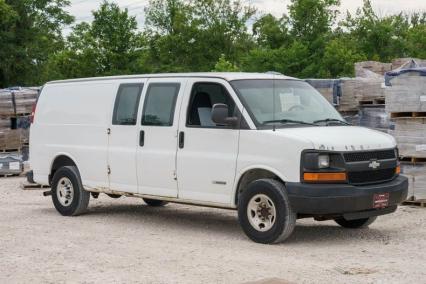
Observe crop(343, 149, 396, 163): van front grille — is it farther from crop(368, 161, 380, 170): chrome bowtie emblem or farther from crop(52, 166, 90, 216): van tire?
crop(52, 166, 90, 216): van tire

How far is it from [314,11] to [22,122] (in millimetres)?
35948

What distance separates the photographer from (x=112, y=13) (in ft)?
188

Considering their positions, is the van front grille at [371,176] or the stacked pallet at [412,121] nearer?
the van front grille at [371,176]

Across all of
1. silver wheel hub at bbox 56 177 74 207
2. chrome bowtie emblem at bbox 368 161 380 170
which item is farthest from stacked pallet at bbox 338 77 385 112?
silver wheel hub at bbox 56 177 74 207

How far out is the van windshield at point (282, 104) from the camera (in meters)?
9.55

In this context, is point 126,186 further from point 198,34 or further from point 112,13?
point 198,34

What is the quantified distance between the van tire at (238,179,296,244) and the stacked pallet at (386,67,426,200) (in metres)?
4.13

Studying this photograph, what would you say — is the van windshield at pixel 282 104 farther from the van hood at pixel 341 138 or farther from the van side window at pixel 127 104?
the van side window at pixel 127 104

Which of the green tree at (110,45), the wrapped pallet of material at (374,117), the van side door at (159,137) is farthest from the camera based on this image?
the green tree at (110,45)

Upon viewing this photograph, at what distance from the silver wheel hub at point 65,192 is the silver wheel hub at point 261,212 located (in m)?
3.87

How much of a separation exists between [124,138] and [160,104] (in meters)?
0.86

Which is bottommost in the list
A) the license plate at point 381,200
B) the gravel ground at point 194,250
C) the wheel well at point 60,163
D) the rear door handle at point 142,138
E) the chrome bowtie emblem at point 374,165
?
the gravel ground at point 194,250

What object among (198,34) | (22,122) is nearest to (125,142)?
(22,122)

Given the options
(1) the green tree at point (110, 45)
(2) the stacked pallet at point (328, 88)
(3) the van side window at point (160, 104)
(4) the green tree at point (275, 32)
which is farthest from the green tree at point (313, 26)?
(3) the van side window at point (160, 104)
